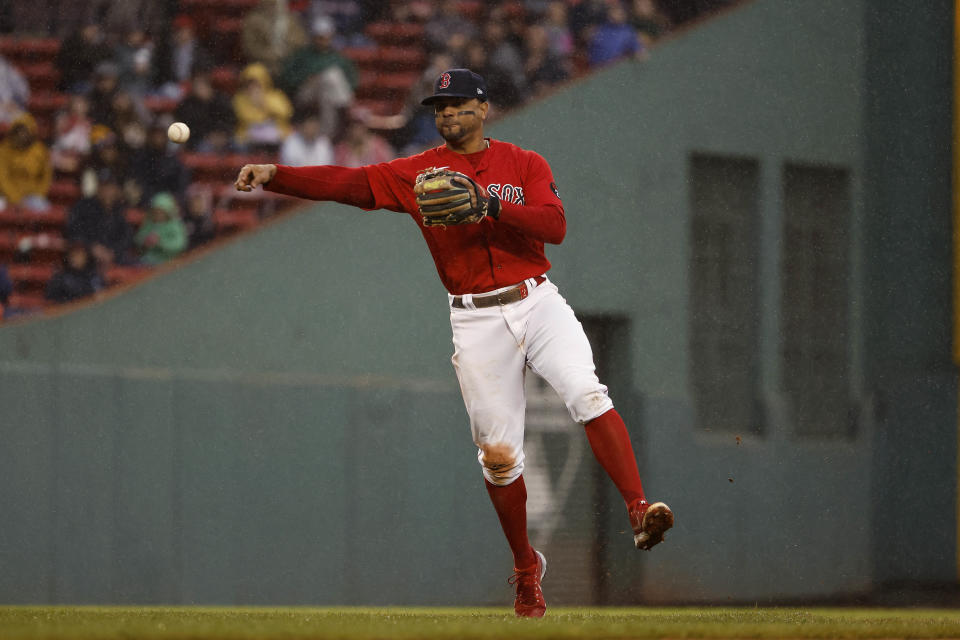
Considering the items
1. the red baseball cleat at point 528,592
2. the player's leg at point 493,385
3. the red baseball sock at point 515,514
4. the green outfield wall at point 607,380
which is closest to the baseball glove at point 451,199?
the player's leg at point 493,385

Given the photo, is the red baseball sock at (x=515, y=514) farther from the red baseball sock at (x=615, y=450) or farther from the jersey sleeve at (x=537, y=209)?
the jersey sleeve at (x=537, y=209)

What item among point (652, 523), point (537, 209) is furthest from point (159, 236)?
point (652, 523)

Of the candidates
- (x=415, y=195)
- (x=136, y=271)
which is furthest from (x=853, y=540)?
(x=415, y=195)

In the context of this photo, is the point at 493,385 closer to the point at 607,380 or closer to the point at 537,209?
the point at 537,209

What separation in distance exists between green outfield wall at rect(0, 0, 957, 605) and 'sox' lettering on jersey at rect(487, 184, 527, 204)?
18.1 feet

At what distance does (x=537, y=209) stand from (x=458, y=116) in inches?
21.8

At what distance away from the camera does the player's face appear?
586 cm

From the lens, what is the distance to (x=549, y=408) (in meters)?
12.6

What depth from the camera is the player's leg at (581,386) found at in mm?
5680

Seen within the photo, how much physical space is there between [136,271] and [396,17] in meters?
3.59

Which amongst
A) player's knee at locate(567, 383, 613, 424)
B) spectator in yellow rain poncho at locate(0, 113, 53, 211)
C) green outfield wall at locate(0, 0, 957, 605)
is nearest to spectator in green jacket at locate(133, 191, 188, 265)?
green outfield wall at locate(0, 0, 957, 605)

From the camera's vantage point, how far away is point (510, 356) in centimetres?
586

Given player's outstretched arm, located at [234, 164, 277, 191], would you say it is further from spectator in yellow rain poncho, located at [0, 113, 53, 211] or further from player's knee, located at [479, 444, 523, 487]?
spectator in yellow rain poncho, located at [0, 113, 53, 211]

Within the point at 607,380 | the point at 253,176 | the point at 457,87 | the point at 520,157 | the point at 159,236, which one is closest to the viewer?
the point at 253,176
